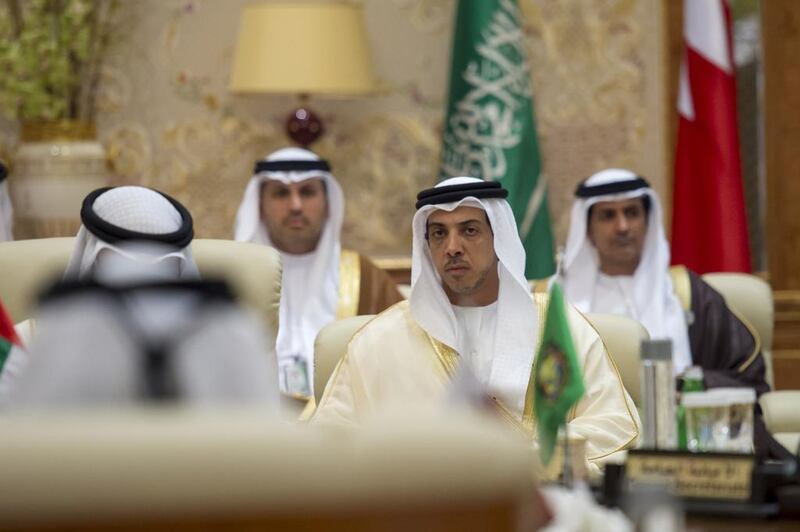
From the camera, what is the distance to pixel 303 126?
23.3 ft

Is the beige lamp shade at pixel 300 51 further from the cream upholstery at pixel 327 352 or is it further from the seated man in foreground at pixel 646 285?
the cream upholstery at pixel 327 352

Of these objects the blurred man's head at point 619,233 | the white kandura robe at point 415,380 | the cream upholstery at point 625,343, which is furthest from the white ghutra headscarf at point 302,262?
the cream upholstery at point 625,343

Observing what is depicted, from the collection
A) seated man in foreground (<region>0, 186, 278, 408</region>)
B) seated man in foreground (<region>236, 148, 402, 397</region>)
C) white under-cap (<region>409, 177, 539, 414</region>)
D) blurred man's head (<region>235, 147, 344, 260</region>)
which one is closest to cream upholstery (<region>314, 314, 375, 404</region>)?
white under-cap (<region>409, 177, 539, 414</region>)

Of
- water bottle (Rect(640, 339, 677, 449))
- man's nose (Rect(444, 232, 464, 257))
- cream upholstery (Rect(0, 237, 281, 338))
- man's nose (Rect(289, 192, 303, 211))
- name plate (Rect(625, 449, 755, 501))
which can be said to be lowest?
name plate (Rect(625, 449, 755, 501))

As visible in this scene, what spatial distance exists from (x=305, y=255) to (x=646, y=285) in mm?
1404

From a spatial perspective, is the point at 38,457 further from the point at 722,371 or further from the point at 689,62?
the point at 689,62

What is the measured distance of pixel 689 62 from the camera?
7.16 metres

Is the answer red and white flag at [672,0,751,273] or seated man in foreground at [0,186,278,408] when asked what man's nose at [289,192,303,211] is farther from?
seated man in foreground at [0,186,278,408]

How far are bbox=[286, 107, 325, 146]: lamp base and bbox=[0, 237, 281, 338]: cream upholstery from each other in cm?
283

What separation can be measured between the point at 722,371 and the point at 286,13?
98.1 inches

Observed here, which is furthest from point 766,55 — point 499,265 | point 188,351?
point 188,351

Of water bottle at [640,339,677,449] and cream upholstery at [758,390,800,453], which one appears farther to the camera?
cream upholstery at [758,390,800,453]

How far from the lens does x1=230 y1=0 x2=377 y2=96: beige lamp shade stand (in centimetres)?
674

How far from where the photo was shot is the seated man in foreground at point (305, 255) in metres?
6.02
